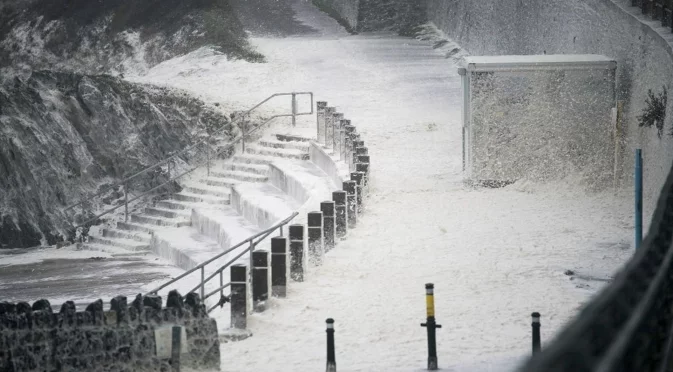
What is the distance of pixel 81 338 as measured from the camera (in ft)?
35.5

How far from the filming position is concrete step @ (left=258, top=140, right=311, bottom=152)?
25.2 m

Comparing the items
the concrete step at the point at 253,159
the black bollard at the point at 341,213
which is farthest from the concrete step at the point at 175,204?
the black bollard at the point at 341,213

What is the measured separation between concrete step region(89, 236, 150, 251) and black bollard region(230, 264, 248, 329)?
1115 centimetres

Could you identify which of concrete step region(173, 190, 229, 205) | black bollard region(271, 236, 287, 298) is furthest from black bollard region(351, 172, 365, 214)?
concrete step region(173, 190, 229, 205)

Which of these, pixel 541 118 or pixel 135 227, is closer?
pixel 541 118

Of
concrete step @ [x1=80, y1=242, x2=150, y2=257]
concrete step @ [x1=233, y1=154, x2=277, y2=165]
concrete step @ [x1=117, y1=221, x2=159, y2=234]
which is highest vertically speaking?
concrete step @ [x1=233, y1=154, x2=277, y2=165]

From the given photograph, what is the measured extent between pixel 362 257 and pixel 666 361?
1289cm

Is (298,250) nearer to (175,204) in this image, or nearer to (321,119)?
(321,119)

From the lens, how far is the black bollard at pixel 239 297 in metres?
13.0

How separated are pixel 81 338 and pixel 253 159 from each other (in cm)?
1511

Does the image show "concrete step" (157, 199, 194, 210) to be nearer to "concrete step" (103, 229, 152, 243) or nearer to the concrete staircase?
the concrete staircase

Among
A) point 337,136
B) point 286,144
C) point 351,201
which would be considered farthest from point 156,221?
point 351,201

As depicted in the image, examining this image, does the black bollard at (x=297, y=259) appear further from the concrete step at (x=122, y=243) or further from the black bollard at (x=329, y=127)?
the concrete step at (x=122, y=243)

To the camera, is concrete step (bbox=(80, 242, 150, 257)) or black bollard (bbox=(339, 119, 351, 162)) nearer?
black bollard (bbox=(339, 119, 351, 162))
